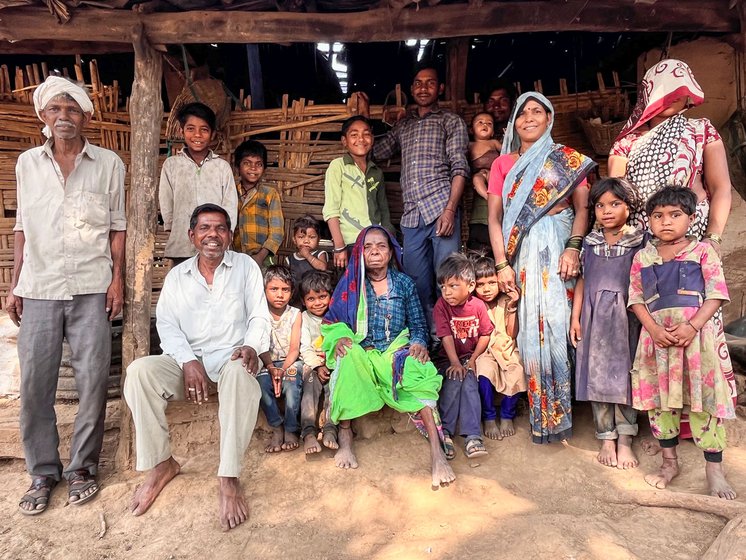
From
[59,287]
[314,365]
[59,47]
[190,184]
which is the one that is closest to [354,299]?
[314,365]

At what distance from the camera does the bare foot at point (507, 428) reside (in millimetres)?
3238

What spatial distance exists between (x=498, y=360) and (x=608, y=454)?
0.76 meters

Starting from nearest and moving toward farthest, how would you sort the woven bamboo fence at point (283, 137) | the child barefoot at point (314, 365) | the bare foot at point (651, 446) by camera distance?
the bare foot at point (651, 446) < the child barefoot at point (314, 365) < the woven bamboo fence at point (283, 137)

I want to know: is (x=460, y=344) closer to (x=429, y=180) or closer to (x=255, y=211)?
(x=429, y=180)

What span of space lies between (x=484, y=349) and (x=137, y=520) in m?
2.11

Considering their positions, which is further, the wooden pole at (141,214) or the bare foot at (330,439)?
the wooden pole at (141,214)

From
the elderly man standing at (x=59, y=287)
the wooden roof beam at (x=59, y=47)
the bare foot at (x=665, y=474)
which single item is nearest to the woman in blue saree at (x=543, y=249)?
the bare foot at (x=665, y=474)

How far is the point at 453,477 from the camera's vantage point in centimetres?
286

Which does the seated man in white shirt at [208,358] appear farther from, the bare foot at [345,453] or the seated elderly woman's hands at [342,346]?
the bare foot at [345,453]

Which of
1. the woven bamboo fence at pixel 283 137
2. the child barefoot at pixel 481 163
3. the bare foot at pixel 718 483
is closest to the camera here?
the bare foot at pixel 718 483

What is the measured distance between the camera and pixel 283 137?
15.1 feet

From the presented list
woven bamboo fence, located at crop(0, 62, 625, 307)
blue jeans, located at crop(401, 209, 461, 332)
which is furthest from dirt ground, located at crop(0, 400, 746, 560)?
woven bamboo fence, located at crop(0, 62, 625, 307)

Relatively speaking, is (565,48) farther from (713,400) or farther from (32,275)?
(32,275)

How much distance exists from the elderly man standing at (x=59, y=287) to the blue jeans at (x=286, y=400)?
91 cm
